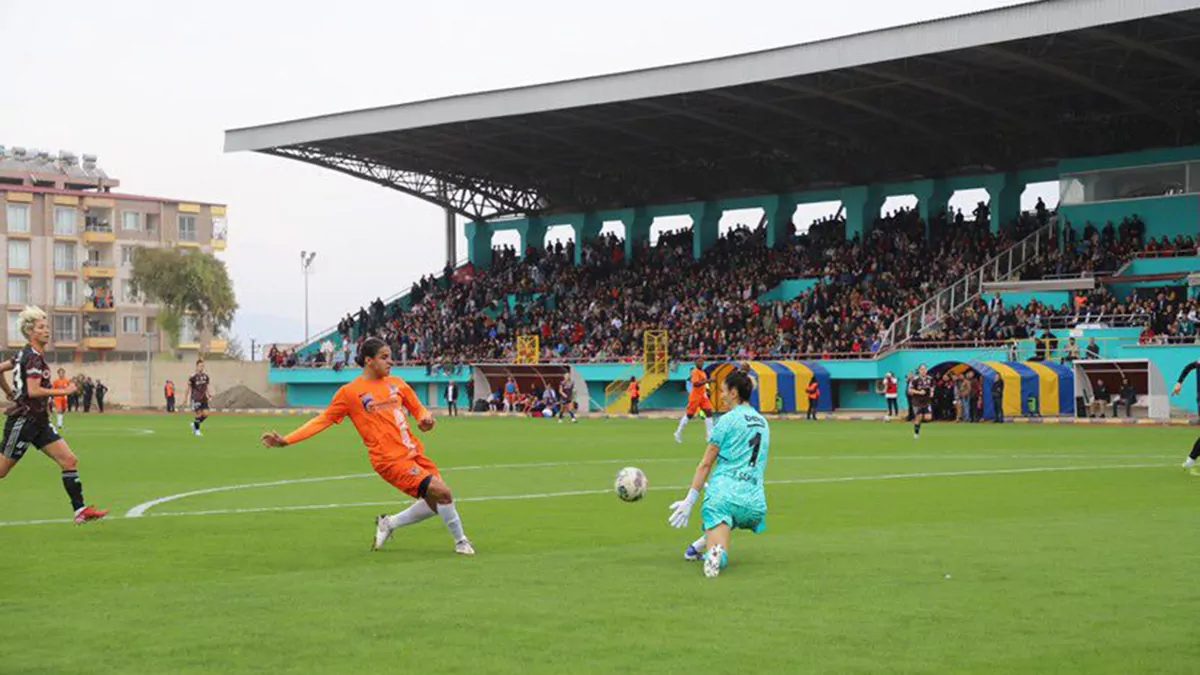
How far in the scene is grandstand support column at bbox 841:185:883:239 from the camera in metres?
74.4

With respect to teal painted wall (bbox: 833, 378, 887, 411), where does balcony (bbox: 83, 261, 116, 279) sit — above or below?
above

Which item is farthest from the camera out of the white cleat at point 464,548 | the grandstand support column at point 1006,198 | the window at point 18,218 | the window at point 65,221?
the window at point 65,221

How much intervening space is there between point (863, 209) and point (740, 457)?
6322 centimetres

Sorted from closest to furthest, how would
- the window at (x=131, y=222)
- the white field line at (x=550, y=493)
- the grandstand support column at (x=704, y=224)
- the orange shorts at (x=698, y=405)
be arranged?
1. the white field line at (x=550, y=493)
2. the orange shorts at (x=698, y=405)
3. the grandstand support column at (x=704, y=224)
4. the window at (x=131, y=222)

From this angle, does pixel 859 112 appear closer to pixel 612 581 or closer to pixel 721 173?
pixel 721 173

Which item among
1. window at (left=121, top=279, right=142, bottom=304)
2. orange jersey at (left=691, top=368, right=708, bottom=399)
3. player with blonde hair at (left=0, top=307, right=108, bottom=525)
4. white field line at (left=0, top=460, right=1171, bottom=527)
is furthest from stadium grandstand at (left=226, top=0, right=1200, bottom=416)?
window at (left=121, top=279, right=142, bottom=304)

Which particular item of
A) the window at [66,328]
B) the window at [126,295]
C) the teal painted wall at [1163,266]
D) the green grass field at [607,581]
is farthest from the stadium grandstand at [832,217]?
the window at [126,295]

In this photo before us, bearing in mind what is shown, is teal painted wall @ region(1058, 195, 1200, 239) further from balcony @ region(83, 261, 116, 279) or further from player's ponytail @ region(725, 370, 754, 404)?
balcony @ region(83, 261, 116, 279)

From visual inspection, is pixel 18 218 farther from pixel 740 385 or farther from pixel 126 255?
pixel 740 385

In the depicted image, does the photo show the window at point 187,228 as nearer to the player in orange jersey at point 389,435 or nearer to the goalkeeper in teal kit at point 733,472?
the player in orange jersey at point 389,435

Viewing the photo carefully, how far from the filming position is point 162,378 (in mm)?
83875

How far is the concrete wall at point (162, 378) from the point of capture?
8356 centimetres

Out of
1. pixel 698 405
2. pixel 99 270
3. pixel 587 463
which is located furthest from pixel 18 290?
pixel 587 463

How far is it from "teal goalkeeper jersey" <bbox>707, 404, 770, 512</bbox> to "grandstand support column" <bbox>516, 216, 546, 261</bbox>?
76.1m
